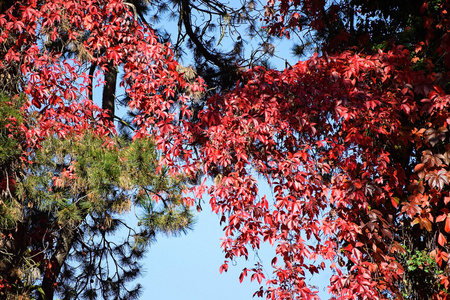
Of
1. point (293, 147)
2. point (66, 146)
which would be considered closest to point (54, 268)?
point (66, 146)

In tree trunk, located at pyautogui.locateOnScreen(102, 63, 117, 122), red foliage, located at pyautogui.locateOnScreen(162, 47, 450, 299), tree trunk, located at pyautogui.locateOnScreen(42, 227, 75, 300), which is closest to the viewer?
red foliage, located at pyautogui.locateOnScreen(162, 47, 450, 299)

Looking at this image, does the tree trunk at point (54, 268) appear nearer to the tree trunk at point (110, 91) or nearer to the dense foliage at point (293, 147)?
the dense foliage at point (293, 147)

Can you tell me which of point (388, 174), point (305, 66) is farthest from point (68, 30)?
point (388, 174)

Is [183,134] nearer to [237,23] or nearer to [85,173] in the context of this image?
[85,173]

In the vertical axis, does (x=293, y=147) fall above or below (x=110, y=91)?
below

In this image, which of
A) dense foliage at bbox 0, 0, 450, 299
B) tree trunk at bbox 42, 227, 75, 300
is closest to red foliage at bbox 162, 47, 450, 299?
dense foliage at bbox 0, 0, 450, 299

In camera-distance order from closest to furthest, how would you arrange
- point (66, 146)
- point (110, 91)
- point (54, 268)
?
1. point (66, 146)
2. point (54, 268)
3. point (110, 91)

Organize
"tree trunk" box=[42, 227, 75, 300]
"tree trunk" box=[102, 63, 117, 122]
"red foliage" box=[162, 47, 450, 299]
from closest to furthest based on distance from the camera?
"red foliage" box=[162, 47, 450, 299], "tree trunk" box=[42, 227, 75, 300], "tree trunk" box=[102, 63, 117, 122]

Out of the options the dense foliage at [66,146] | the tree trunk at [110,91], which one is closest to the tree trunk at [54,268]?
the dense foliage at [66,146]

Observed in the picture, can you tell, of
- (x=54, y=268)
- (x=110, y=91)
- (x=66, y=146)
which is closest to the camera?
(x=66, y=146)

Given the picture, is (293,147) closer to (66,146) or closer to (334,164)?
(334,164)

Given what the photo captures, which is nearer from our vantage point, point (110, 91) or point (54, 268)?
point (54, 268)

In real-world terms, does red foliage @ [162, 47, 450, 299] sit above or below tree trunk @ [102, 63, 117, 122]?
below

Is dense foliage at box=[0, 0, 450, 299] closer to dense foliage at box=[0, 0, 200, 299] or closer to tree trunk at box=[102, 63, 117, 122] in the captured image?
dense foliage at box=[0, 0, 200, 299]
